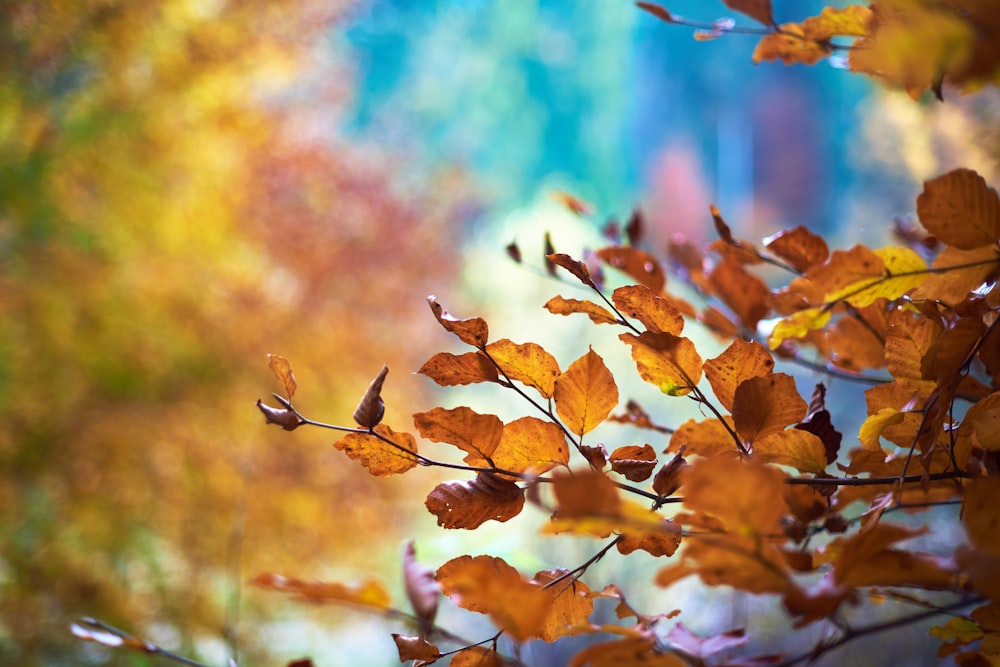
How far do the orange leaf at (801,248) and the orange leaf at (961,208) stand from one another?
8 centimetres

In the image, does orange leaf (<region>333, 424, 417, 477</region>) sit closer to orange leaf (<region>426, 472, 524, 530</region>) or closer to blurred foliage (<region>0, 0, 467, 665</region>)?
orange leaf (<region>426, 472, 524, 530</region>)

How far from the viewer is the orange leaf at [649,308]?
198mm

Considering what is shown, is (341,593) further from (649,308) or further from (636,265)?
(636,265)

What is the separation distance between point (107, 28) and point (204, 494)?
0.95 metres

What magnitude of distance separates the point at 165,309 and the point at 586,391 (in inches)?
59.0

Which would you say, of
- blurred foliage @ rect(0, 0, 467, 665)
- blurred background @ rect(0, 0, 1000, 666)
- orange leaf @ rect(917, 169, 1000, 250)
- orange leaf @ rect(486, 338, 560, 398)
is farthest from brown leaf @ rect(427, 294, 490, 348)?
blurred foliage @ rect(0, 0, 467, 665)

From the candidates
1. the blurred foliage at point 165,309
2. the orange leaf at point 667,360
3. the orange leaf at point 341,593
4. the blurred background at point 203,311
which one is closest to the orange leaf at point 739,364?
the orange leaf at point 667,360

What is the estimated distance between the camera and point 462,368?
0.68 feet

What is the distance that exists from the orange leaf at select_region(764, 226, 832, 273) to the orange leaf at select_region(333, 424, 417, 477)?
152mm

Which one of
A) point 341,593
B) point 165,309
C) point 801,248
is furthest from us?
point 165,309

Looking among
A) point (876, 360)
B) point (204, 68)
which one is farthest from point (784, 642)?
point (204, 68)

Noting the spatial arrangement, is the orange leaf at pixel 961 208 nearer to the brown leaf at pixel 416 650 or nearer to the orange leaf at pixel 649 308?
the orange leaf at pixel 649 308

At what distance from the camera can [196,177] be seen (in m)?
1.60

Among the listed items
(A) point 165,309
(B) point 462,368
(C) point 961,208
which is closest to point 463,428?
(B) point 462,368
